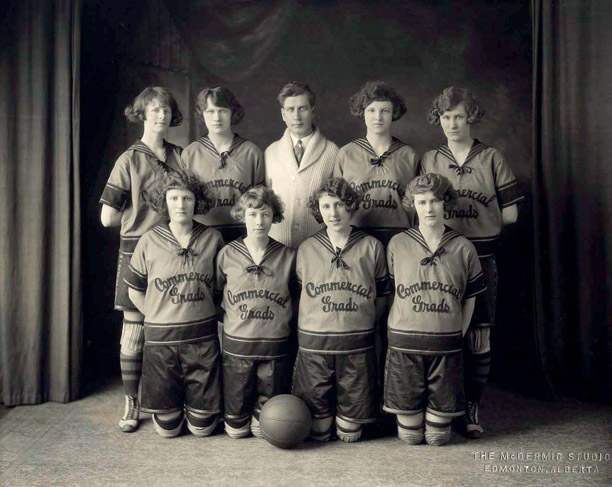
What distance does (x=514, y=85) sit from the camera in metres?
4.59

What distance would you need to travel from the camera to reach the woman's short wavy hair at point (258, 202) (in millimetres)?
3580

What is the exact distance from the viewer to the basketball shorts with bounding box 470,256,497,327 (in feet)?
12.3

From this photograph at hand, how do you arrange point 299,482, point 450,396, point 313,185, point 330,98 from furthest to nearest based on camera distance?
point 330,98 → point 313,185 → point 450,396 → point 299,482

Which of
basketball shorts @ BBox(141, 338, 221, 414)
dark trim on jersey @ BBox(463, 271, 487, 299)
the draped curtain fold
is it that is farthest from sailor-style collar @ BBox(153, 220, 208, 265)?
the draped curtain fold

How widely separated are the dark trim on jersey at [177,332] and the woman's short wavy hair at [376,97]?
1.31 meters

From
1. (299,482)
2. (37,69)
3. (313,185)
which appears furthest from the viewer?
(37,69)

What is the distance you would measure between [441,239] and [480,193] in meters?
0.37

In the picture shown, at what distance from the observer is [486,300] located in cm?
375

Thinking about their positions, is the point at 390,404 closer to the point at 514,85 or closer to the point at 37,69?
the point at 514,85

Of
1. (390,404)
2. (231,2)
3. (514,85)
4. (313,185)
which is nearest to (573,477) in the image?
(390,404)

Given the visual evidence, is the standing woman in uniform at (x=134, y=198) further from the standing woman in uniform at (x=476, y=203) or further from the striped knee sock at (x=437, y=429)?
the striped knee sock at (x=437, y=429)

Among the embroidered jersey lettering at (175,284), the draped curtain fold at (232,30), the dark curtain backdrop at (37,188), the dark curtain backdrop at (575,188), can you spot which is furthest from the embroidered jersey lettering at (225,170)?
the dark curtain backdrop at (575,188)

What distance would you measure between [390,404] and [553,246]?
1.38 metres

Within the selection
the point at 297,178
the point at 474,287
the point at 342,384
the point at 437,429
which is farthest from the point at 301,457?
the point at 297,178
